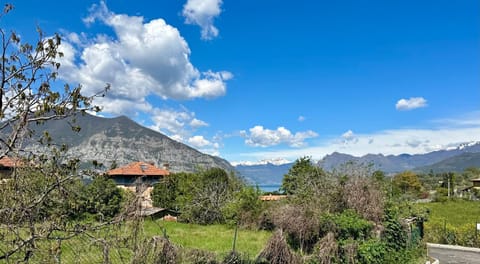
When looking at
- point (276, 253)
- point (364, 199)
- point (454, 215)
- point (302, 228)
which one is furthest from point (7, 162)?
point (454, 215)

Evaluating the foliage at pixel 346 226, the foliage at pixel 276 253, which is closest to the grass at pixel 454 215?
the foliage at pixel 346 226

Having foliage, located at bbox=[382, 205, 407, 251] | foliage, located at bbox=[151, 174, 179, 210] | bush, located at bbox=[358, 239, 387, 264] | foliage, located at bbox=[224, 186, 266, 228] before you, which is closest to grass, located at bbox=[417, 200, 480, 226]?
foliage, located at bbox=[224, 186, 266, 228]

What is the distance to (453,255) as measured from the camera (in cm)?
1563

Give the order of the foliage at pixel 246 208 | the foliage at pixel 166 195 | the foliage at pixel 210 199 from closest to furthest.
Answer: the foliage at pixel 246 208 < the foliage at pixel 210 199 < the foliage at pixel 166 195

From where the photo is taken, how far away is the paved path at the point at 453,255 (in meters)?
14.3

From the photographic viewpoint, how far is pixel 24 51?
4410mm

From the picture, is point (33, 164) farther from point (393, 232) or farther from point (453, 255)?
point (453, 255)

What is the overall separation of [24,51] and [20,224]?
6.30 feet

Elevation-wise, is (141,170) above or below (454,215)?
above

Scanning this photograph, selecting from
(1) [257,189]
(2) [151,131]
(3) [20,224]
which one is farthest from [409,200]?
(2) [151,131]

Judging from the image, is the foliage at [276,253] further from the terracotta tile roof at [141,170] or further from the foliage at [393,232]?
the terracotta tile roof at [141,170]

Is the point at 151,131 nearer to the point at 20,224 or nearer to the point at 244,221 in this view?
the point at 244,221

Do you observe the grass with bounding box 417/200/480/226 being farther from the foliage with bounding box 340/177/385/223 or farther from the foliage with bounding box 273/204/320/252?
the foliage with bounding box 273/204/320/252

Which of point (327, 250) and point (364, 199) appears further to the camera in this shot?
point (364, 199)
